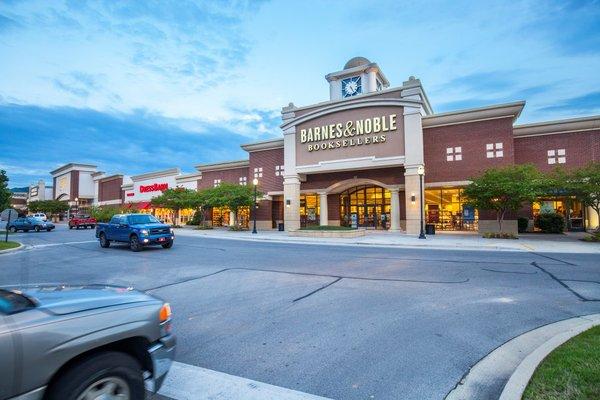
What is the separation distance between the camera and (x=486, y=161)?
2677 centimetres

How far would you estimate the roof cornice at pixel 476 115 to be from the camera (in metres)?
25.6

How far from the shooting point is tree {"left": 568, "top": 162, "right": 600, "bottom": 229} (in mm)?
19438

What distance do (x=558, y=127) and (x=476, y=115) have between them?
6.42 metres

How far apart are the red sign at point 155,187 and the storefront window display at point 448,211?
3864 cm

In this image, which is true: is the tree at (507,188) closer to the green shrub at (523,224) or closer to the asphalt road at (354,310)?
the green shrub at (523,224)

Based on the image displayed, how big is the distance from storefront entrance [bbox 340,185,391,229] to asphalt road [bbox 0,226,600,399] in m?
20.0

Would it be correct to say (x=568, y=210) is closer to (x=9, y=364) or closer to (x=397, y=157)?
(x=397, y=157)

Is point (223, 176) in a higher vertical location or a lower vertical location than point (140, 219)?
higher

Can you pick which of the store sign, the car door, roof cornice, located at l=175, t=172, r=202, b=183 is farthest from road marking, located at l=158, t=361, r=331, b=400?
roof cornice, located at l=175, t=172, r=202, b=183

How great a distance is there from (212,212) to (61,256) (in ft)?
92.7

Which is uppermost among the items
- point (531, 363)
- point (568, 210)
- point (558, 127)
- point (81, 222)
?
point (558, 127)

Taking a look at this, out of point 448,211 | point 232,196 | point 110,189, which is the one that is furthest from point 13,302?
point 110,189

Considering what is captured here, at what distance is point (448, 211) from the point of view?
2994 centimetres

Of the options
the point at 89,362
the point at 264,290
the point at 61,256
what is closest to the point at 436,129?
the point at 264,290
